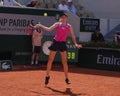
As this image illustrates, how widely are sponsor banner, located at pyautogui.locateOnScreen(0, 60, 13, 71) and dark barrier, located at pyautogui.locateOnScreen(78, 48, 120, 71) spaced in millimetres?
3419

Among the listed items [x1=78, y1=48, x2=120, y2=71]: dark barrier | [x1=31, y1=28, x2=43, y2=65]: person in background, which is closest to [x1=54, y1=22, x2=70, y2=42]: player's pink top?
[x1=31, y1=28, x2=43, y2=65]: person in background

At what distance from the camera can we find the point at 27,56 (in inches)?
637

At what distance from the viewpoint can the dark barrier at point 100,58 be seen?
1619cm

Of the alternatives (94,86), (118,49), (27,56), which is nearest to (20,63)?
(27,56)

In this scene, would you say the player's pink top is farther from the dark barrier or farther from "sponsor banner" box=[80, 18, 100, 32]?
"sponsor banner" box=[80, 18, 100, 32]

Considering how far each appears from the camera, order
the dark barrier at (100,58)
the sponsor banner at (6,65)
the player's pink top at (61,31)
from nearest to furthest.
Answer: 1. the player's pink top at (61,31)
2. the sponsor banner at (6,65)
3. the dark barrier at (100,58)

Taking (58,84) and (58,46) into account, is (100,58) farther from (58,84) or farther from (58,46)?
(58,46)

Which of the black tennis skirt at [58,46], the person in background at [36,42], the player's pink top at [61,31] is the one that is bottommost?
the person in background at [36,42]

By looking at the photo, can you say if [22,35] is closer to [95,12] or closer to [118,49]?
[118,49]

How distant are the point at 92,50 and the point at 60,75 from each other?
3261mm

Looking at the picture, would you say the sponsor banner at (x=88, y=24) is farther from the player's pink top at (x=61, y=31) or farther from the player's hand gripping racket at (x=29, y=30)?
the player's pink top at (x=61, y=31)

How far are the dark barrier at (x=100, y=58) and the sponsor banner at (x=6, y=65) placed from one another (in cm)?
342

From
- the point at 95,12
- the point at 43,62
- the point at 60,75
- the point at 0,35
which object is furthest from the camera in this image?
the point at 95,12

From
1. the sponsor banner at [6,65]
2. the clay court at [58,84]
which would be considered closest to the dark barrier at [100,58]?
the clay court at [58,84]
